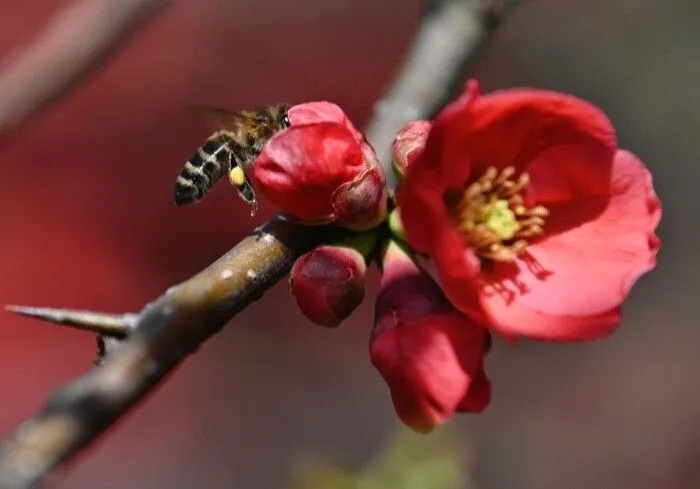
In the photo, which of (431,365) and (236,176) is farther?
(236,176)

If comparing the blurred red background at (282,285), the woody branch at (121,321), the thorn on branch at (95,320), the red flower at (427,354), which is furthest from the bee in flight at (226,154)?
the blurred red background at (282,285)

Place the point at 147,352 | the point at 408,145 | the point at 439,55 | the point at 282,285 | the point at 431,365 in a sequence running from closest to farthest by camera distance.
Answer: the point at 147,352, the point at 431,365, the point at 408,145, the point at 439,55, the point at 282,285

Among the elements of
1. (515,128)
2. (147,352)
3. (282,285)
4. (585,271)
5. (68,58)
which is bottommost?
(282,285)

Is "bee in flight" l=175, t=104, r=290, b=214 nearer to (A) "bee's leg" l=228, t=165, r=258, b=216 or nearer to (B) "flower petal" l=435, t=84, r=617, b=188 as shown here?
(A) "bee's leg" l=228, t=165, r=258, b=216

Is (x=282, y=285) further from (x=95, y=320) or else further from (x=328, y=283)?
(x=95, y=320)

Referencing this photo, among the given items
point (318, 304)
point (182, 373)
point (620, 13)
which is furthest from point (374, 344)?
point (620, 13)

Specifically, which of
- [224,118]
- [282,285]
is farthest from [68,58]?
[282,285]

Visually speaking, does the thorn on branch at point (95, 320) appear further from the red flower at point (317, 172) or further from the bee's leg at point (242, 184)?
the bee's leg at point (242, 184)
